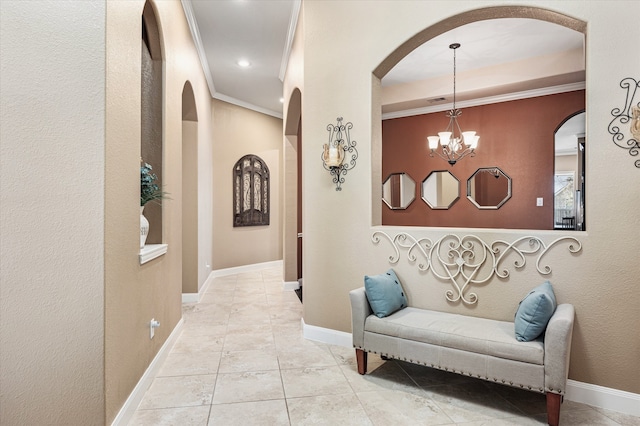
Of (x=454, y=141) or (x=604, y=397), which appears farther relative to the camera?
(x=454, y=141)

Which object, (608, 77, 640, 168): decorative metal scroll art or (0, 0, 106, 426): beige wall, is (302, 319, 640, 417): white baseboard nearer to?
(608, 77, 640, 168): decorative metal scroll art

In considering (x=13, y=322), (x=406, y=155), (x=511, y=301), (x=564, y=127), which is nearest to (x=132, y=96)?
(x=13, y=322)

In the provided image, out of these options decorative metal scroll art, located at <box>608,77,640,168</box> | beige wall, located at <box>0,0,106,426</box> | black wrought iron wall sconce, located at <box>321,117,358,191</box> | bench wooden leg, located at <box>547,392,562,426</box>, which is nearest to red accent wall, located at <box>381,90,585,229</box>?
decorative metal scroll art, located at <box>608,77,640,168</box>

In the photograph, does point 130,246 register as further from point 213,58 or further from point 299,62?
point 213,58

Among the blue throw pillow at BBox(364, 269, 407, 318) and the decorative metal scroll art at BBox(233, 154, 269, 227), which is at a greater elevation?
the decorative metal scroll art at BBox(233, 154, 269, 227)

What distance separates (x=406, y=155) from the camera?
598cm

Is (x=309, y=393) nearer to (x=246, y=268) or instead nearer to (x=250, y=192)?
(x=246, y=268)

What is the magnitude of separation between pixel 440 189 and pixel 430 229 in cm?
315

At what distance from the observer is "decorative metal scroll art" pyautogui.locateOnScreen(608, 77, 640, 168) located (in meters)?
2.06

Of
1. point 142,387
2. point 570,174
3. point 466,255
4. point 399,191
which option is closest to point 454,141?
point 399,191

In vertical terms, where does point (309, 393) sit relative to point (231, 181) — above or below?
below

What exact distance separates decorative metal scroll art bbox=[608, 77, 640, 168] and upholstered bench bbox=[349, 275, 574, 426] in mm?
997

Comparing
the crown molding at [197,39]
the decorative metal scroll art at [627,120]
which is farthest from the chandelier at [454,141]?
the crown molding at [197,39]

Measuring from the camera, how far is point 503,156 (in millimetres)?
5070
